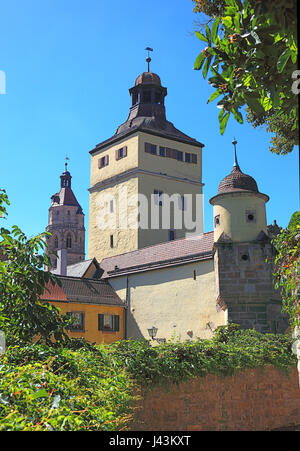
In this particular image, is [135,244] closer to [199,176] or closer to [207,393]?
[199,176]

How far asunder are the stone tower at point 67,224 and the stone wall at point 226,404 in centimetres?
7644

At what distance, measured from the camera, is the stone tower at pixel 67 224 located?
87812mm

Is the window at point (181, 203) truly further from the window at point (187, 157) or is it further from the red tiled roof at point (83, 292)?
the red tiled roof at point (83, 292)

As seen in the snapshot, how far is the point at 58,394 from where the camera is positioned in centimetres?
473

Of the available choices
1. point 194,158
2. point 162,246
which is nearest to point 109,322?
point 162,246

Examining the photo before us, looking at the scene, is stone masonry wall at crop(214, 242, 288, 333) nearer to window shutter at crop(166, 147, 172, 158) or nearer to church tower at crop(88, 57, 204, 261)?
church tower at crop(88, 57, 204, 261)

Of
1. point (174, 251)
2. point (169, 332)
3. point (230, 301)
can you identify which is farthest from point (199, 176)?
point (230, 301)

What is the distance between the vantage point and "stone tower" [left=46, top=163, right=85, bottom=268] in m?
87.8

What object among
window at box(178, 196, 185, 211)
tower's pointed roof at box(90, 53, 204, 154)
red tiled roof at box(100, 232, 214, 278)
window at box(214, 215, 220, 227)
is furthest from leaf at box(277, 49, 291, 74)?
tower's pointed roof at box(90, 53, 204, 154)

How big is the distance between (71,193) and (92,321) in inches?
2562

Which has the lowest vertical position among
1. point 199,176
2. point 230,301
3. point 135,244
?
point 230,301

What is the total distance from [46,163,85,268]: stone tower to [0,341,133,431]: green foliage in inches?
3220

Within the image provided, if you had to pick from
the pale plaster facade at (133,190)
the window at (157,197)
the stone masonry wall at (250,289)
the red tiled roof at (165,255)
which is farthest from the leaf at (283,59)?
the window at (157,197)
